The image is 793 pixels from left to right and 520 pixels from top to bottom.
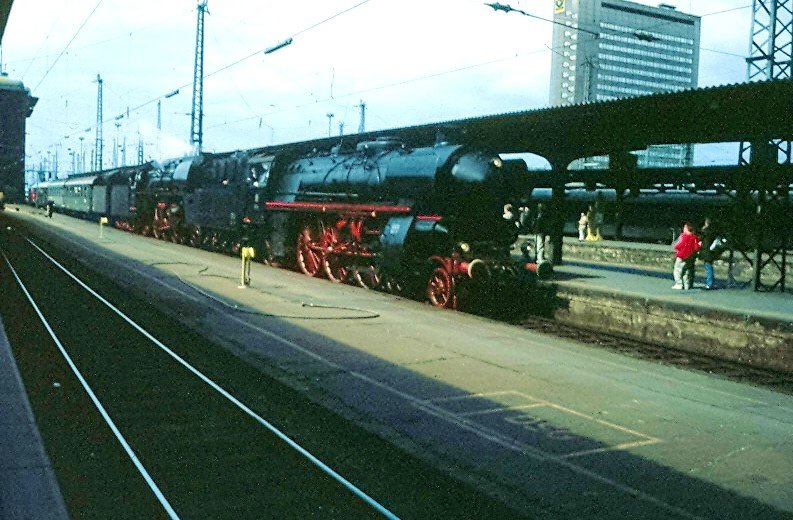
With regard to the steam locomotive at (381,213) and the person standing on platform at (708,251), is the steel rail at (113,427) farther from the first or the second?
the person standing on platform at (708,251)

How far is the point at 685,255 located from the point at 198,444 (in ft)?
38.6

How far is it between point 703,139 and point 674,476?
11699 mm

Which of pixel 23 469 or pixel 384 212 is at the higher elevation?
pixel 384 212

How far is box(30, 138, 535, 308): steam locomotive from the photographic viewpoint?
14141 mm

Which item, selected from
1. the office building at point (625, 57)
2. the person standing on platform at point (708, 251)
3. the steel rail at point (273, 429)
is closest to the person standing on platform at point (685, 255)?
the person standing on platform at point (708, 251)

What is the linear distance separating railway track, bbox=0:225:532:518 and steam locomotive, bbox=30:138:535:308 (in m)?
5.32

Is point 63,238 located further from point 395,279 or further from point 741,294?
point 741,294

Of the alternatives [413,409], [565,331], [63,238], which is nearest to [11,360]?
[413,409]

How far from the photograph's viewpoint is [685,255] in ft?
49.6

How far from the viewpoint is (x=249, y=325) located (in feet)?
37.7

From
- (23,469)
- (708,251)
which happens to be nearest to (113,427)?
(23,469)

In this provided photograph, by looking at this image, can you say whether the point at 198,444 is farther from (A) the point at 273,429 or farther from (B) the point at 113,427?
(B) the point at 113,427

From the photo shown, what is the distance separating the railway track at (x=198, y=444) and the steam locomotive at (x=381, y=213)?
5324mm

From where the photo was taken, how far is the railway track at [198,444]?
5051 millimetres
